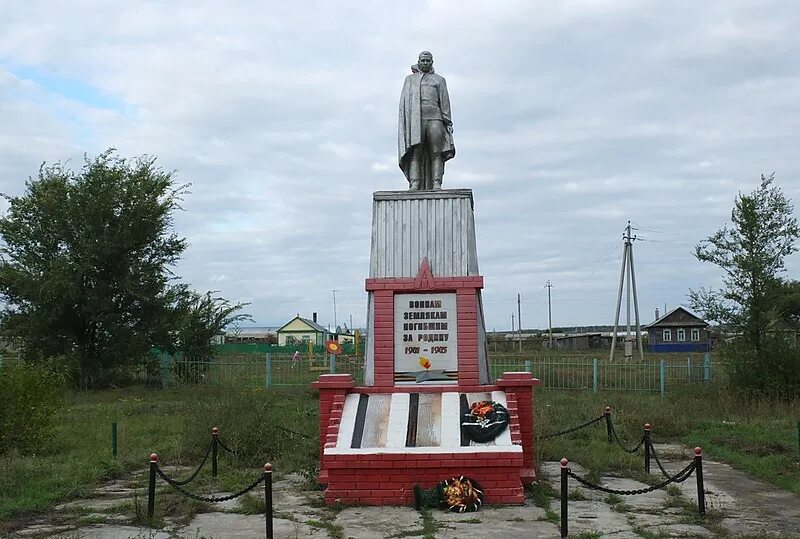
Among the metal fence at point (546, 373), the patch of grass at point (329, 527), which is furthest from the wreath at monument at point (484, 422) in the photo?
the metal fence at point (546, 373)

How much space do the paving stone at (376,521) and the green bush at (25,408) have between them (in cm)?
608

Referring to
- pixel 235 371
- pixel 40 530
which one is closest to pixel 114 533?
pixel 40 530

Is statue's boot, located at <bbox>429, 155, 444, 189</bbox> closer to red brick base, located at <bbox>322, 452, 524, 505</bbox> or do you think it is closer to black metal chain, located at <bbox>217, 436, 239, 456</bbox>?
red brick base, located at <bbox>322, 452, 524, 505</bbox>

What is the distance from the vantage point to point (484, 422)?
8.97 metres

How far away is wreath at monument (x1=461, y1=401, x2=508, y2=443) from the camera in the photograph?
8836mm

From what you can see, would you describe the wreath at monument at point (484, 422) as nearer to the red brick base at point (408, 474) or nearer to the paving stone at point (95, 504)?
the red brick base at point (408, 474)

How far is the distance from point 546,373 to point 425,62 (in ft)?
49.4

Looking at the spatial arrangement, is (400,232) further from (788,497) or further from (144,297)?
(144,297)

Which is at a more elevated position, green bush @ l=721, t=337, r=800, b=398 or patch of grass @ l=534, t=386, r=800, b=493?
green bush @ l=721, t=337, r=800, b=398

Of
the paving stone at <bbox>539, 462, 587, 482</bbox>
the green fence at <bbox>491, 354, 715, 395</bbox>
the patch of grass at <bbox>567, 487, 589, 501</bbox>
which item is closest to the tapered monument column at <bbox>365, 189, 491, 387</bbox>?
the paving stone at <bbox>539, 462, 587, 482</bbox>

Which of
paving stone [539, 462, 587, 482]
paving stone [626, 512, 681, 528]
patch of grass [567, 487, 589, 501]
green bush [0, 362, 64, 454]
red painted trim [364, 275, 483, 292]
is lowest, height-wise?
paving stone [626, 512, 681, 528]

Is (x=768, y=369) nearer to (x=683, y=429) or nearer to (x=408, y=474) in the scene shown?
(x=683, y=429)

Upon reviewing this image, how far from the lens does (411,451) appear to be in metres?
8.62

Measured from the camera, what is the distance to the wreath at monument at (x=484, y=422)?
884cm
